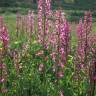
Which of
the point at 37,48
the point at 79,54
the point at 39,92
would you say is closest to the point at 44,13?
the point at 79,54

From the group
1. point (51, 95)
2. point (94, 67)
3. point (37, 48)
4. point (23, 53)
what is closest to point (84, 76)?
point (51, 95)

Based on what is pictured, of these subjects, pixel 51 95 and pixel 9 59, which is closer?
pixel 51 95

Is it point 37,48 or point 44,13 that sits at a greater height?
point 44,13

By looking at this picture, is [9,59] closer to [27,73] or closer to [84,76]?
[27,73]

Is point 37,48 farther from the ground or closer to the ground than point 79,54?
closer to the ground

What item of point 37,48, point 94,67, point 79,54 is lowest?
point 37,48

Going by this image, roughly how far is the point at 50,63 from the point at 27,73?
173 centimetres

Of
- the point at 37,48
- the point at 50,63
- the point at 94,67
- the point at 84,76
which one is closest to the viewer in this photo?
the point at 94,67

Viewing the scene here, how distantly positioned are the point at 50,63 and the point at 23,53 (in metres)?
1.05

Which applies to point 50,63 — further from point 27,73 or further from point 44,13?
point 44,13

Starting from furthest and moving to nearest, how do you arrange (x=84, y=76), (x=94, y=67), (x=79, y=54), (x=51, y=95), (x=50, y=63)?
1. (x=50, y=63)
2. (x=84, y=76)
3. (x=79, y=54)
4. (x=51, y=95)
5. (x=94, y=67)

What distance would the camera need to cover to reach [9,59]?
47.8 ft

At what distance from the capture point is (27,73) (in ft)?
41.4

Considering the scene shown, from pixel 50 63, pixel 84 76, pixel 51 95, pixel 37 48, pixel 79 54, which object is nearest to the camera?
pixel 51 95
